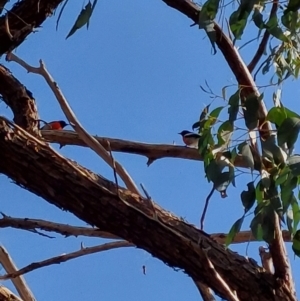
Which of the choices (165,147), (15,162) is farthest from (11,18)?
(165,147)

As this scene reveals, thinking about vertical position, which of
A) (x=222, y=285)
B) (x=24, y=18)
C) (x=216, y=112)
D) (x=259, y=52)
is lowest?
(x=222, y=285)

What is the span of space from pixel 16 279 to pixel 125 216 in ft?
1.96

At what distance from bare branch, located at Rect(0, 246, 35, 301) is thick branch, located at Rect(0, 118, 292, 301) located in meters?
0.46

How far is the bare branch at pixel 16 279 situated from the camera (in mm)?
2170

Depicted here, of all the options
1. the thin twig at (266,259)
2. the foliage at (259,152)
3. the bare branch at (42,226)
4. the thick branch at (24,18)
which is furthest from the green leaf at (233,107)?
the thick branch at (24,18)

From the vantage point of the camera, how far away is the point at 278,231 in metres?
1.81

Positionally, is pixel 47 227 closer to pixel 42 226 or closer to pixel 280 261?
pixel 42 226

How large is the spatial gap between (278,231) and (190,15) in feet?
3.27

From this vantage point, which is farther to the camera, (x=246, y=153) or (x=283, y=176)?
(x=246, y=153)

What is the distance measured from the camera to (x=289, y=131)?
1.53 metres

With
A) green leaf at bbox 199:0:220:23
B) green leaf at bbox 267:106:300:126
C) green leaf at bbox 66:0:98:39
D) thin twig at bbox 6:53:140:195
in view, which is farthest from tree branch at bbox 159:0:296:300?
green leaf at bbox 66:0:98:39

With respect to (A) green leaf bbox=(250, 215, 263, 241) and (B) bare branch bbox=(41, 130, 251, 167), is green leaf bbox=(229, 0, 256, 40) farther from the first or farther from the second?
(B) bare branch bbox=(41, 130, 251, 167)

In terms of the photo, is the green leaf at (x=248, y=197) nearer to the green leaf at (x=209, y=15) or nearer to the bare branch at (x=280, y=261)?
the bare branch at (x=280, y=261)

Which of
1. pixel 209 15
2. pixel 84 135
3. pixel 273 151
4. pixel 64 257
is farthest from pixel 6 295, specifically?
pixel 209 15
